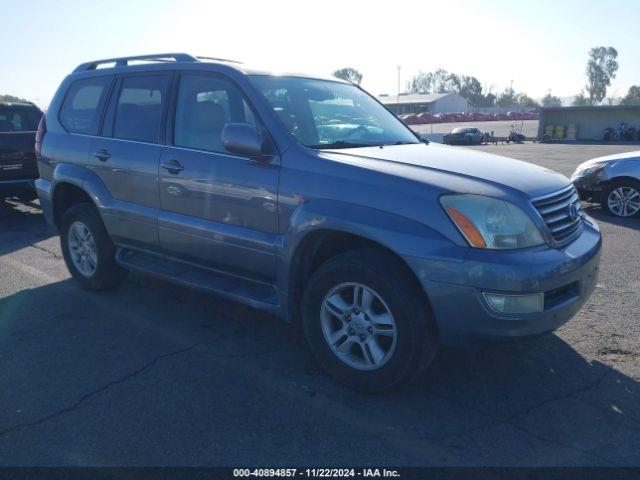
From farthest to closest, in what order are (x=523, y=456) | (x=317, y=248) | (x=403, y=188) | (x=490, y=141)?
(x=490, y=141) → (x=317, y=248) → (x=403, y=188) → (x=523, y=456)

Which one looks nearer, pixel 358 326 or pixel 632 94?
pixel 358 326

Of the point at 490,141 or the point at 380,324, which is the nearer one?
the point at 380,324

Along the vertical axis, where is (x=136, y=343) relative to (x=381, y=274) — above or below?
below

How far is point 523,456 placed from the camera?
8.86 ft

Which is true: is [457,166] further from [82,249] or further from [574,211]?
[82,249]

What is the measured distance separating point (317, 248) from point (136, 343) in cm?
161

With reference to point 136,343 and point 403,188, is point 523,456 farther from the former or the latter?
point 136,343

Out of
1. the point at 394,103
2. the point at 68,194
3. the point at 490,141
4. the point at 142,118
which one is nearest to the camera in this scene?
the point at 142,118

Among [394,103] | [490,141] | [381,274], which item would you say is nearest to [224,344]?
[381,274]

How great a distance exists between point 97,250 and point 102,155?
0.86m

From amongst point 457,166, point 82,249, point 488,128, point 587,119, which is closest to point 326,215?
point 457,166

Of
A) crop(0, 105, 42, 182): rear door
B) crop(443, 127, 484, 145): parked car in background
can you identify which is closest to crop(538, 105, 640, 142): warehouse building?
crop(443, 127, 484, 145): parked car in background

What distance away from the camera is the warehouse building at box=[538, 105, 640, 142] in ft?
128

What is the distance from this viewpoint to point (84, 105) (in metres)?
5.17
